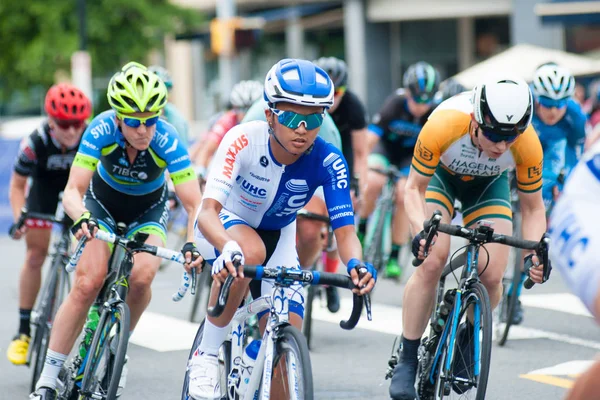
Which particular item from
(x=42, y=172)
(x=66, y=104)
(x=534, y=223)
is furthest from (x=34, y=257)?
(x=534, y=223)

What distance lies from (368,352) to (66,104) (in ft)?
9.64

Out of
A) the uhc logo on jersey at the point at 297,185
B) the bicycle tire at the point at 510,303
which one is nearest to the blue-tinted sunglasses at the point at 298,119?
the uhc logo on jersey at the point at 297,185

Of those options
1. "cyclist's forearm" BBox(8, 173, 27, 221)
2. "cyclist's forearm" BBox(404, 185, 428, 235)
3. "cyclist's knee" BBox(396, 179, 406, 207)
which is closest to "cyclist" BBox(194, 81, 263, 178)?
"cyclist's knee" BBox(396, 179, 406, 207)

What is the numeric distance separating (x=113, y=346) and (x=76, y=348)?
58 centimetres

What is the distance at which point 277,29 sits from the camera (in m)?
33.1

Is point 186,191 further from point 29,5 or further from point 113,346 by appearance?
point 29,5

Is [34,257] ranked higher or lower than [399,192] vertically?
lower

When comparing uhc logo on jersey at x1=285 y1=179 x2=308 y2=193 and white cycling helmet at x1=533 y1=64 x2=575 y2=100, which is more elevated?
white cycling helmet at x1=533 y1=64 x2=575 y2=100

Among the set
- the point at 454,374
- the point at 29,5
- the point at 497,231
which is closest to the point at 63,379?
the point at 454,374

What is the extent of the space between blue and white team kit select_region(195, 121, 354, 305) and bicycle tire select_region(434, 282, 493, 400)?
837 millimetres

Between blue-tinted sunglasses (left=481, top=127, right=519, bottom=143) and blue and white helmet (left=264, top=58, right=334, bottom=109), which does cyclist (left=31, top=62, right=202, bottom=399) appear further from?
blue-tinted sunglasses (left=481, top=127, right=519, bottom=143)

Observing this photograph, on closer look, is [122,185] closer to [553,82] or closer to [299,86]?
[299,86]

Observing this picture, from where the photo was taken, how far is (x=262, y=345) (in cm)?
504

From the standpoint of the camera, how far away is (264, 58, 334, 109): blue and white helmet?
505 cm
